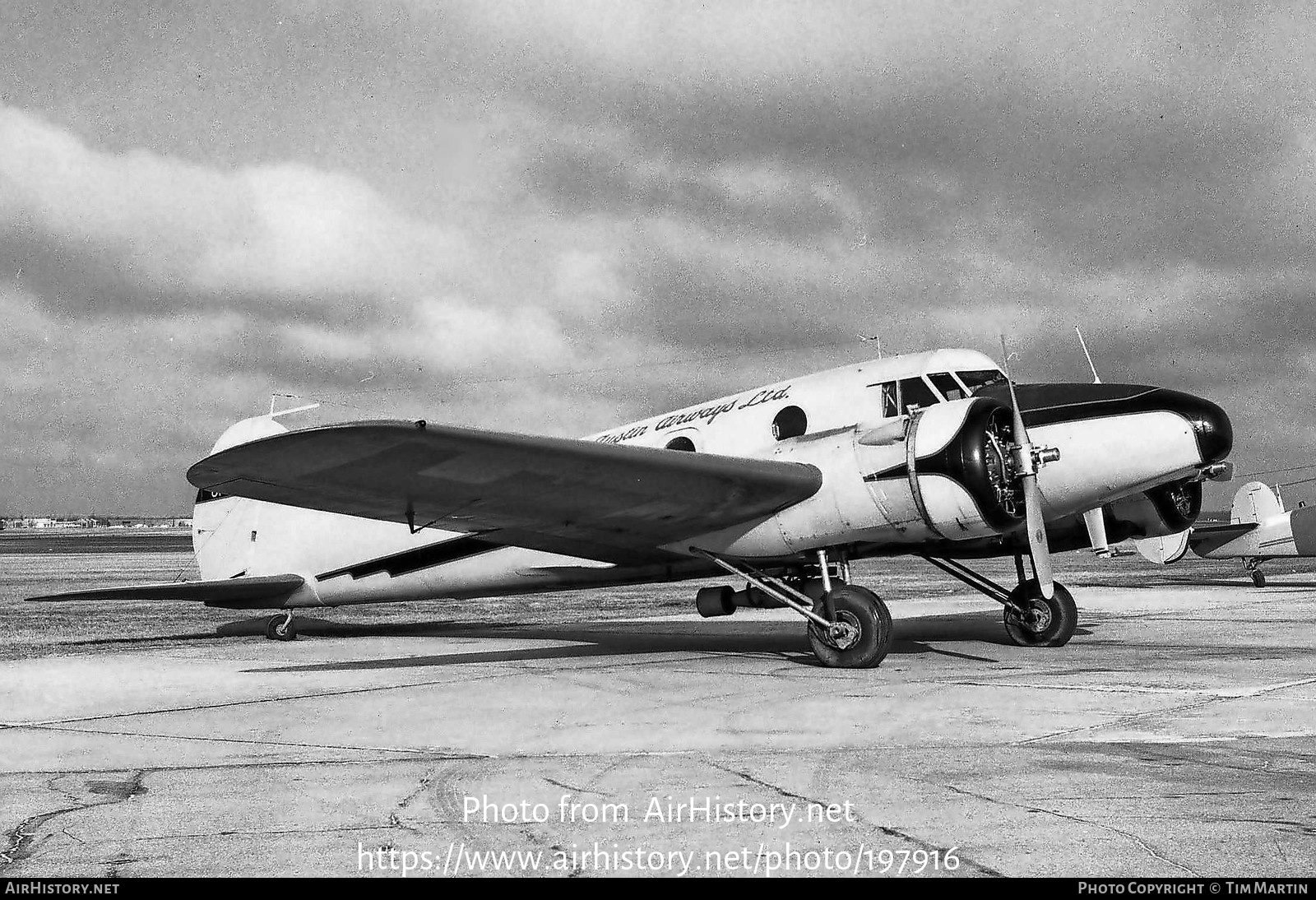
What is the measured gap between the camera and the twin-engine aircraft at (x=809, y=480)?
409 inches

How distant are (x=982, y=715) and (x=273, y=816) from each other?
511 centimetres

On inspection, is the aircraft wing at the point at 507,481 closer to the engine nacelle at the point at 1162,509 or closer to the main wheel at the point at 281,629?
the engine nacelle at the point at 1162,509

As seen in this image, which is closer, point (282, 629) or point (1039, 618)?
point (1039, 618)

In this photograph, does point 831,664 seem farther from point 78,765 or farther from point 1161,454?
point 78,765

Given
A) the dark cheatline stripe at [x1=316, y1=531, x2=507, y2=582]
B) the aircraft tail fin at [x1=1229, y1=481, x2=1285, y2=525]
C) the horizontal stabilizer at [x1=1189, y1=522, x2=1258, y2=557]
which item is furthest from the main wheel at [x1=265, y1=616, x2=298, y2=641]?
the aircraft tail fin at [x1=1229, y1=481, x2=1285, y2=525]

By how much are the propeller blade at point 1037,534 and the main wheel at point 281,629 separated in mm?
11178

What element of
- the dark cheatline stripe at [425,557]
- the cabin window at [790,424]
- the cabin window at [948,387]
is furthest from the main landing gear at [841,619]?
the dark cheatline stripe at [425,557]

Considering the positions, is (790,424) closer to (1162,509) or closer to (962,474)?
(962,474)

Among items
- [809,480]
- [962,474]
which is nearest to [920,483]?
[962,474]

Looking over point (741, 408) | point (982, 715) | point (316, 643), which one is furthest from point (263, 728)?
point (316, 643)

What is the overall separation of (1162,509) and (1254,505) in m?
20.2

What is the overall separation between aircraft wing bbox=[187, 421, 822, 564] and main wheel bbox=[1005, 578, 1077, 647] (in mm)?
4106

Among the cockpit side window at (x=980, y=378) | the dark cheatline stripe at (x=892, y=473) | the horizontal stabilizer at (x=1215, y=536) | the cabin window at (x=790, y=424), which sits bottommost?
the horizontal stabilizer at (x=1215, y=536)

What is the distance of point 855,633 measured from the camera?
11.4 metres
